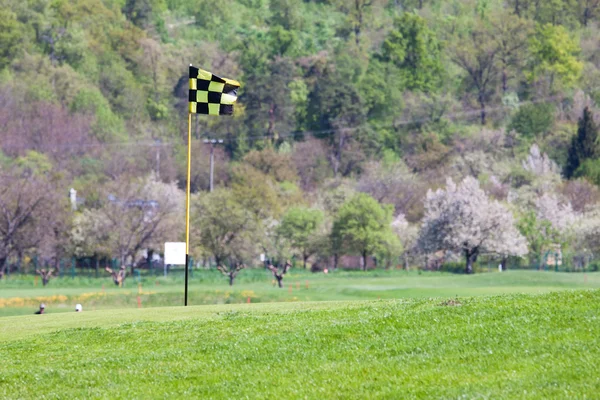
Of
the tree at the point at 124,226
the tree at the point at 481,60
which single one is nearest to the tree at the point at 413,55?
the tree at the point at 481,60

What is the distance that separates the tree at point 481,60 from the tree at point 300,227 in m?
83.6

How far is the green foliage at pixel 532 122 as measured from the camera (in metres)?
151

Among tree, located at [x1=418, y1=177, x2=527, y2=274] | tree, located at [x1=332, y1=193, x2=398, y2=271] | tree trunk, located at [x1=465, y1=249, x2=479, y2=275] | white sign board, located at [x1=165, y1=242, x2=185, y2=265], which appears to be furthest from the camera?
tree, located at [x1=332, y1=193, x2=398, y2=271]

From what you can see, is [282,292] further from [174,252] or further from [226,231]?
[174,252]

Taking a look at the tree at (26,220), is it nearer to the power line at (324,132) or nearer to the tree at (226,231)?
the tree at (226,231)

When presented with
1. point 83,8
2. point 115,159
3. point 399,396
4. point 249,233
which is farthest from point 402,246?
point 83,8

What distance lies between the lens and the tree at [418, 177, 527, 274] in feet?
292

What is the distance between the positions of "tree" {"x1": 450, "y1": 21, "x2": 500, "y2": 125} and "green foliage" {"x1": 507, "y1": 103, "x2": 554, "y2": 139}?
1871 centimetres

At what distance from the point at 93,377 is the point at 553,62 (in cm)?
16450

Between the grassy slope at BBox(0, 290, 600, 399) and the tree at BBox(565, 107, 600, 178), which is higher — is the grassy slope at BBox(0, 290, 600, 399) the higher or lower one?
the lower one

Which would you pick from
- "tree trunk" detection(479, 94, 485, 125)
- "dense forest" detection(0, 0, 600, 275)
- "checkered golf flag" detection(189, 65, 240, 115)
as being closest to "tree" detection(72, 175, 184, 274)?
"dense forest" detection(0, 0, 600, 275)

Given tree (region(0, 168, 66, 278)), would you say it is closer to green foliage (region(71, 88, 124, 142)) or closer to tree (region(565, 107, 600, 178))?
green foliage (region(71, 88, 124, 142))

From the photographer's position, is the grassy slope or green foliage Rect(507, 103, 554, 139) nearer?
the grassy slope

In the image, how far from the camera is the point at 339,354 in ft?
59.8
